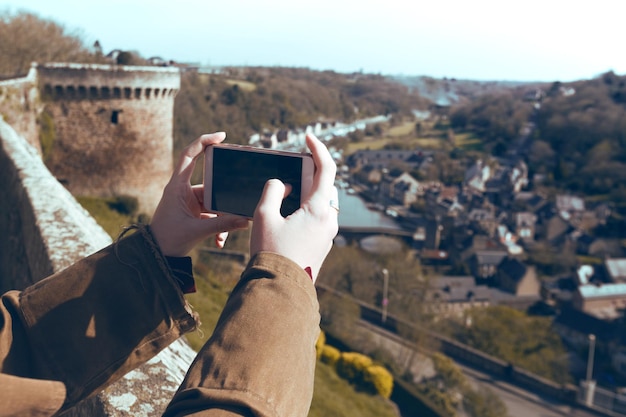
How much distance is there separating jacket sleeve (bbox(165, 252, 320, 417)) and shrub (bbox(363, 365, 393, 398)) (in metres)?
12.2

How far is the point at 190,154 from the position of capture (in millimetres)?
1623

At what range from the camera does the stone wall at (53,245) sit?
1.85 metres

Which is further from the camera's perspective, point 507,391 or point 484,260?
point 484,260

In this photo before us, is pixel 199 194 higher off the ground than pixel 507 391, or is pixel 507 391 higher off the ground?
pixel 199 194

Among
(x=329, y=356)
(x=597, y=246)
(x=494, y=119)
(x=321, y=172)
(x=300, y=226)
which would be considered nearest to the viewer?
(x=300, y=226)

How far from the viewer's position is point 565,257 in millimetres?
41031

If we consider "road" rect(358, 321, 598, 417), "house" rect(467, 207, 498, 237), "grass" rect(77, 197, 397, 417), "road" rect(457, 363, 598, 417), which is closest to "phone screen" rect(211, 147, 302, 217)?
"grass" rect(77, 197, 397, 417)

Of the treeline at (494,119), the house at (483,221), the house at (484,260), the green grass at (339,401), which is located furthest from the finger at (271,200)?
the treeline at (494,119)

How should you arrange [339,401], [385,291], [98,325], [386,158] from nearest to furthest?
[98,325] → [339,401] → [385,291] → [386,158]

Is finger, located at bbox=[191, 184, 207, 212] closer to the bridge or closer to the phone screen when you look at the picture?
the phone screen

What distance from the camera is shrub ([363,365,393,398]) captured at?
42.7ft

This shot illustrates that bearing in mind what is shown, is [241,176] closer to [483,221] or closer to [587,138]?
[483,221]

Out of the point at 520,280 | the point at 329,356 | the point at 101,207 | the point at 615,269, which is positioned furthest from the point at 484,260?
the point at 101,207

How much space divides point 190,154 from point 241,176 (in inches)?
5.9
